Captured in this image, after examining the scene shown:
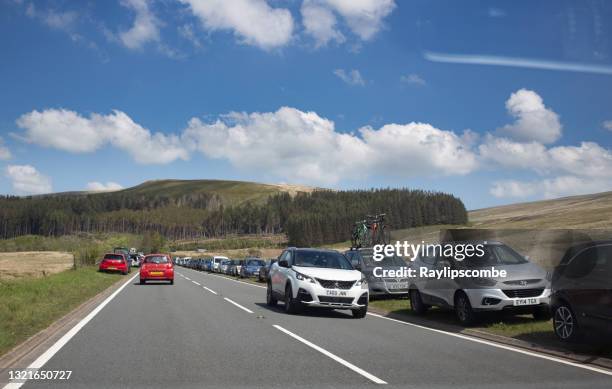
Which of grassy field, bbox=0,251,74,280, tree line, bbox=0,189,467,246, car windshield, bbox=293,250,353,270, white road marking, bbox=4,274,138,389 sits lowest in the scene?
grassy field, bbox=0,251,74,280

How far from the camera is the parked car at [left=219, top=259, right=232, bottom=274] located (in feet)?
163

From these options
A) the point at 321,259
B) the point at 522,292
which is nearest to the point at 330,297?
the point at 321,259

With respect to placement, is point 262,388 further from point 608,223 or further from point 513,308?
point 608,223

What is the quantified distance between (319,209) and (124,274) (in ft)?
411

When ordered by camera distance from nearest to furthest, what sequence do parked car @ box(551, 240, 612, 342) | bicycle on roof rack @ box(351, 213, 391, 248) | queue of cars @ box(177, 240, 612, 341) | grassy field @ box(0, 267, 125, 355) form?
parked car @ box(551, 240, 612, 342), queue of cars @ box(177, 240, 612, 341), grassy field @ box(0, 267, 125, 355), bicycle on roof rack @ box(351, 213, 391, 248)

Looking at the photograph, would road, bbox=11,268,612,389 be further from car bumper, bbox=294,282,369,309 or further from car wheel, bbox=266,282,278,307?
car wheel, bbox=266,282,278,307

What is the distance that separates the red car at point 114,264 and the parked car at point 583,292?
118ft

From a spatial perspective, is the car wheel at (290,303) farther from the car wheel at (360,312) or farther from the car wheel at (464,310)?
the car wheel at (464,310)

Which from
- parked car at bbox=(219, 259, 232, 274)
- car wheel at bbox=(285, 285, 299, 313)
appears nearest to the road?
car wheel at bbox=(285, 285, 299, 313)

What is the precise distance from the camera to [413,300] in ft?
49.4

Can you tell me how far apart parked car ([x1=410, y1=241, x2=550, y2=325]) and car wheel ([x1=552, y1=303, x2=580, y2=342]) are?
70.1 inches

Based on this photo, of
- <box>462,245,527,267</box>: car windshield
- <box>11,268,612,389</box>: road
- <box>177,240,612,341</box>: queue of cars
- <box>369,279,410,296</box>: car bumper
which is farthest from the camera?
<box>369,279,410,296</box>: car bumper

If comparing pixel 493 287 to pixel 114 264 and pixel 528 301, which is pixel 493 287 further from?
pixel 114 264

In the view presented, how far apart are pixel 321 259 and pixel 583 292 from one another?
8.00m
